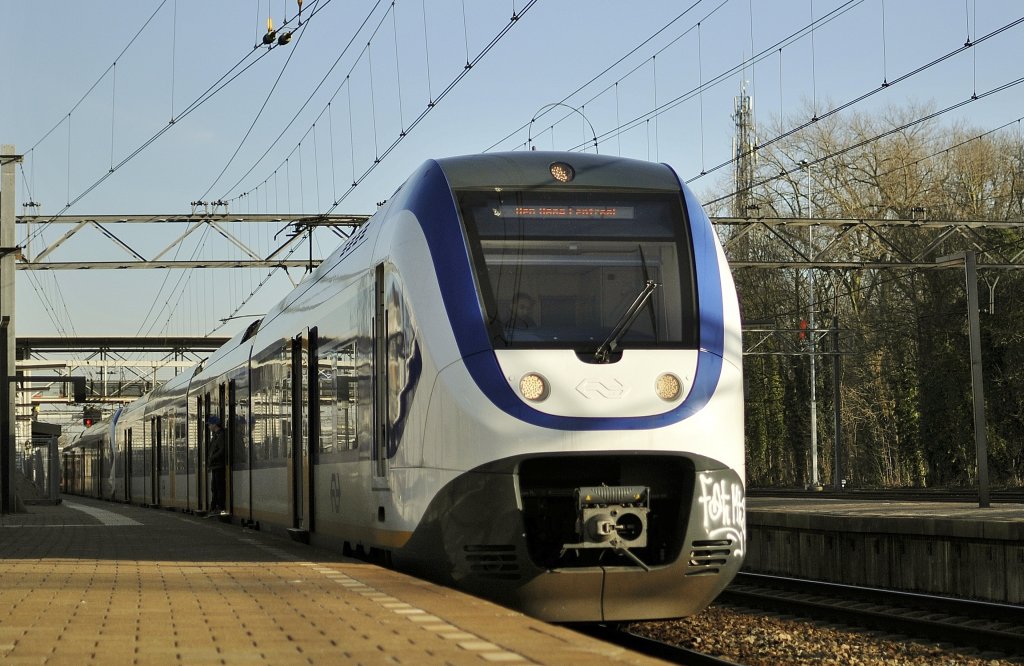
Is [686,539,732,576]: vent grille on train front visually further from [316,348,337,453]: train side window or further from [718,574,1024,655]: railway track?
[316,348,337,453]: train side window

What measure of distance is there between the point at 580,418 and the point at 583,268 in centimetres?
131

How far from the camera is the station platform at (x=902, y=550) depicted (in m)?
15.1

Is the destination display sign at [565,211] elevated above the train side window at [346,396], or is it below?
above

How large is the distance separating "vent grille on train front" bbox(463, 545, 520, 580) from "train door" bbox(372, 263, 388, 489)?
165cm

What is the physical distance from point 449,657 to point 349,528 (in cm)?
665

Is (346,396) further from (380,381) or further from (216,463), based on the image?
(216,463)

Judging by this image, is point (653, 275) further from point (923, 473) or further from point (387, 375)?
point (923, 473)

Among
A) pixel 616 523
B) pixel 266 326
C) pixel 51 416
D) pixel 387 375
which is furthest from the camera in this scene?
pixel 51 416

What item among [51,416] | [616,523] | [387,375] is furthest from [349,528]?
A: [51,416]

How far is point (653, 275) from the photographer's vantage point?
36.0 ft

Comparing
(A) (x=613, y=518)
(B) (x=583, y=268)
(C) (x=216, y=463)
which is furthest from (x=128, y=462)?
(A) (x=613, y=518)

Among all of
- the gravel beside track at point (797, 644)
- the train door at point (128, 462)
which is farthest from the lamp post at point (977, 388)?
the train door at point (128, 462)

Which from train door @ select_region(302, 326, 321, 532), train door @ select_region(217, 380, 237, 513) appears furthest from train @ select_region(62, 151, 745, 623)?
train door @ select_region(217, 380, 237, 513)

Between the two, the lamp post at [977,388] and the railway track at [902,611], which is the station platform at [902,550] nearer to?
the lamp post at [977,388]
